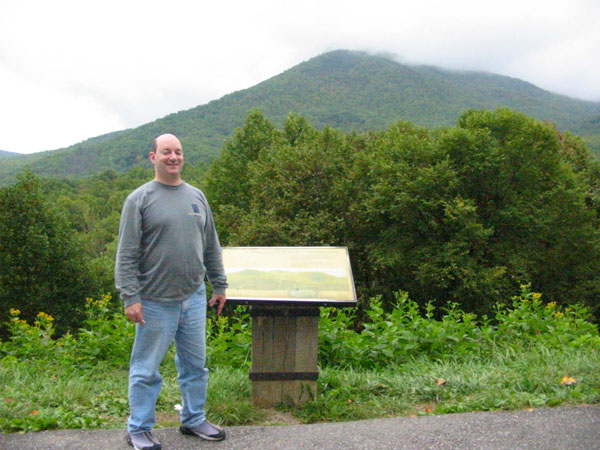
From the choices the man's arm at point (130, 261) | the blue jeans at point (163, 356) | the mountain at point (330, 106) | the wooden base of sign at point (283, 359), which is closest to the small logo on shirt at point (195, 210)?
the man's arm at point (130, 261)

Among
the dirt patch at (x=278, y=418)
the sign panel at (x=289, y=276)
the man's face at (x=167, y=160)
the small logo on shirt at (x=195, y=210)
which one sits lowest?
the dirt patch at (x=278, y=418)

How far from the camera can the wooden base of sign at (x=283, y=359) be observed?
12.5ft

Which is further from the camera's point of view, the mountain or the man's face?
the mountain

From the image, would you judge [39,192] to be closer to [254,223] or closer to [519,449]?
[254,223]

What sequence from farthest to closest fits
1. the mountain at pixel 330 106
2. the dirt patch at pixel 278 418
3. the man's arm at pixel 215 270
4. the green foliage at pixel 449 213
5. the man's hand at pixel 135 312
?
the mountain at pixel 330 106 → the green foliage at pixel 449 213 → the dirt patch at pixel 278 418 → the man's arm at pixel 215 270 → the man's hand at pixel 135 312

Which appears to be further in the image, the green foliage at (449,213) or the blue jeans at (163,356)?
the green foliage at (449,213)

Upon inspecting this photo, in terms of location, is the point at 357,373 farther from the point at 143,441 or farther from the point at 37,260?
the point at 37,260

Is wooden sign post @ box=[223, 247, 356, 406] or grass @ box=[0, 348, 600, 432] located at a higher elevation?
wooden sign post @ box=[223, 247, 356, 406]

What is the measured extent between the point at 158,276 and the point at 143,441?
936 millimetres

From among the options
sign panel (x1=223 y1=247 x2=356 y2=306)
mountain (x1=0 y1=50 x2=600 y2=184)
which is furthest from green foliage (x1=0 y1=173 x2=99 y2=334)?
mountain (x1=0 y1=50 x2=600 y2=184)

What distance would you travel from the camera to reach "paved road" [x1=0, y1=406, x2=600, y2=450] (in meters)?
3.00

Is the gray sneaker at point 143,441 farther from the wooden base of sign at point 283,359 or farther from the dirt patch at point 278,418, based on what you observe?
the wooden base of sign at point 283,359

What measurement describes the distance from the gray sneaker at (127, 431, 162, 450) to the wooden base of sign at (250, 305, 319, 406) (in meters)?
0.92

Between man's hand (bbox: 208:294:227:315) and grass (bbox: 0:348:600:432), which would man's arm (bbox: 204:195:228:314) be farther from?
grass (bbox: 0:348:600:432)
